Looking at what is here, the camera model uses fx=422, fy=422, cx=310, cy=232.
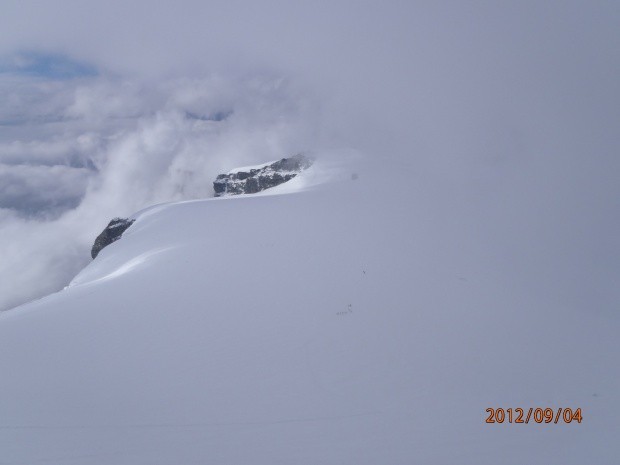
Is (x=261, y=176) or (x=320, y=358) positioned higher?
(x=261, y=176)

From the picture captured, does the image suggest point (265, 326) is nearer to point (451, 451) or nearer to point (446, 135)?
point (451, 451)

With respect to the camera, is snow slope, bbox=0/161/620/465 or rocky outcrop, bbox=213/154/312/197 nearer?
snow slope, bbox=0/161/620/465

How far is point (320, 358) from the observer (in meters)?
5.32

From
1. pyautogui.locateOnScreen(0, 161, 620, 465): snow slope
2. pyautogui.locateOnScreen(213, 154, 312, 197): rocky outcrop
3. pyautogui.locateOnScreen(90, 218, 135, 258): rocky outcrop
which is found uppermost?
pyautogui.locateOnScreen(213, 154, 312, 197): rocky outcrop

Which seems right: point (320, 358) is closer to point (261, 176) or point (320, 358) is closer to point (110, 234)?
point (110, 234)

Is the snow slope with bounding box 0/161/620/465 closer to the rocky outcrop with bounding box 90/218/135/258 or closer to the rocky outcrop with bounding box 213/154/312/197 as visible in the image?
the rocky outcrop with bounding box 90/218/135/258

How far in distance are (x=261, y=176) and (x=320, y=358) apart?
144 feet

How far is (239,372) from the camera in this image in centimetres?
505

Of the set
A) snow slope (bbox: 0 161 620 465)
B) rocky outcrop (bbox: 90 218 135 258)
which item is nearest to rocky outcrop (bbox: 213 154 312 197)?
rocky outcrop (bbox: 90 218 135 258)

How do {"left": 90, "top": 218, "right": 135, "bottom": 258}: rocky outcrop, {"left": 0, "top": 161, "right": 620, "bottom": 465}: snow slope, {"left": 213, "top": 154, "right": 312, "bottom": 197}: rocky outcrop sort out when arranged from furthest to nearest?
{"left": 213, "top": 154, "right": 312, "bottom": 197}: rocky outcrop → {"left": 90, "top": 218, "right": 135, "bottom": 258}: rocky outcrop → {"left": 0, "top": 161, "right": 620, "bottom": 465}: snow slope

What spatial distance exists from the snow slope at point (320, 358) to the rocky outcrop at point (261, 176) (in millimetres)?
27824

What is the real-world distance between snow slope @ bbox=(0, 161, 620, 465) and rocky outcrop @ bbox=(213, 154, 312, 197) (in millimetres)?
27824

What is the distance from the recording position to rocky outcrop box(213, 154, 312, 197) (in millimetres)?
40691

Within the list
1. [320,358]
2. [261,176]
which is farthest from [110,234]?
[320,358]
